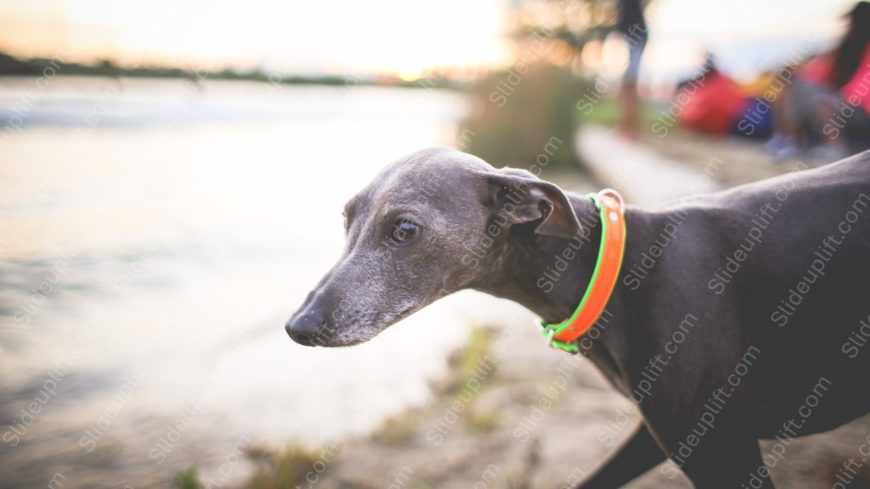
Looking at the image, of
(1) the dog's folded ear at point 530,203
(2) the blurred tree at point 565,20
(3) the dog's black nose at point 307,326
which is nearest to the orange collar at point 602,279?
(1) the dog's folded ear at point 530,203

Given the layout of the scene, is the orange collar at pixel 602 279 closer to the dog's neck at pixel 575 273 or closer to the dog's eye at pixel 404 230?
the dog's neck at pixel 575 273

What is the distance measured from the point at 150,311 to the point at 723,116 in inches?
437

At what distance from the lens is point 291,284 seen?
6.44 metres

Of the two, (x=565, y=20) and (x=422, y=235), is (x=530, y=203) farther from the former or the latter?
(x=565, y=20)

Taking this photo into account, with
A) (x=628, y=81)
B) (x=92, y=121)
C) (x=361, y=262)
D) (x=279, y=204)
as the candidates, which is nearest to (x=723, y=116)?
(x=628, y=81)

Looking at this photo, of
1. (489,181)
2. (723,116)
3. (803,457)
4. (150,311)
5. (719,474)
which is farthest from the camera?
(723,116)

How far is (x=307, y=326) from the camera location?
75.4 inches

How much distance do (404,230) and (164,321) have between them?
14.0 feet

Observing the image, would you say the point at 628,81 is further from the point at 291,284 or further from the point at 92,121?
the point at 92,121

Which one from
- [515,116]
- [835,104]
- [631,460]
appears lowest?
[515,116]

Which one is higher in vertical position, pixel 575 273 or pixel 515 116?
pixel 575 273

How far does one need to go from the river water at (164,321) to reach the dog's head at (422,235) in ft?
6.79

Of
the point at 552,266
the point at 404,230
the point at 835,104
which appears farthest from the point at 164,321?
the point at 835,104

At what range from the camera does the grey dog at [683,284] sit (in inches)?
77.2
